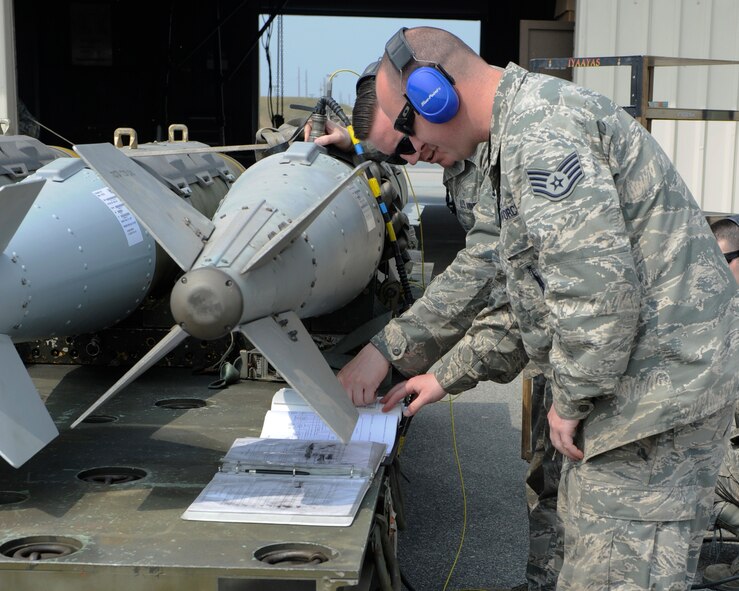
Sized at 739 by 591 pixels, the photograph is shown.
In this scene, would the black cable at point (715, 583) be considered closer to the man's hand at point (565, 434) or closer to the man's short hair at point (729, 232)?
the man's short hair at point (729, 232)

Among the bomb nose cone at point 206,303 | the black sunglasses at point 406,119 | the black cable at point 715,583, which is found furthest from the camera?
the black cable at point 715,583

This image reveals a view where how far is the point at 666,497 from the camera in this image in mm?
2303

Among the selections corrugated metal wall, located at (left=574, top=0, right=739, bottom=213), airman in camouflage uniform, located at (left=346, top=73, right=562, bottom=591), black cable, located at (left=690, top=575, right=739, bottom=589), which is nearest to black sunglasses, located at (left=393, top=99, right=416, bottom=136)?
airman in camouflage uniform, located at (left=346, top=73, right=562, bottom=591)

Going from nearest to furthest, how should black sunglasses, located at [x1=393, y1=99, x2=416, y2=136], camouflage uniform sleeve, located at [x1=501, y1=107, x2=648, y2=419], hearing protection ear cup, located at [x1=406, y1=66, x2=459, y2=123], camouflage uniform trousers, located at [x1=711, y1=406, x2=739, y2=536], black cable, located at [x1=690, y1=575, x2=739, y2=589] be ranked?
camouflage uniform sleeve, located at [x1=501, y1=107, x2=648, y2=419], hearing protection ear cup, located at [x1=406, y1=66, x2=459, y2=123], black sunglasses, located at [x1=393, y1=99, x2=416, y2=136], black cable, located at [x1=690, y1=575, x2=739, y2=589], camouflage uniform trousers, located at [x1=711, y1=406, x2=739, y2=536]

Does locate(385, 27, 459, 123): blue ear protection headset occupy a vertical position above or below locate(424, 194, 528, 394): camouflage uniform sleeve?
above

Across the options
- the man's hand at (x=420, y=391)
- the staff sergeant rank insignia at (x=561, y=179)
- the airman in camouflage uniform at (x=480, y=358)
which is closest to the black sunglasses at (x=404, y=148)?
the airman in camouflage uniform at (x=480, y=358)

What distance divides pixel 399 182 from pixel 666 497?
335cm

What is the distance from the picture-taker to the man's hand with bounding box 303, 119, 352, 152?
4.29 m

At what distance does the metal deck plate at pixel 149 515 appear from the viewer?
7.30 feet

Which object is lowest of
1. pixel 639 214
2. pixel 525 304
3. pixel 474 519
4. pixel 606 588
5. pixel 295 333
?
pixel 474 519

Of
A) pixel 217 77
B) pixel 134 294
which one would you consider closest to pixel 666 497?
pixel 134 294

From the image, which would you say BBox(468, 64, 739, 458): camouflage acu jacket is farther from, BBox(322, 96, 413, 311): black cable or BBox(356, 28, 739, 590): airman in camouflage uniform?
BBox(322, 96, 413, 311): black cable

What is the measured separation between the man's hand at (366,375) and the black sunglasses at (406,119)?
921 millimetres

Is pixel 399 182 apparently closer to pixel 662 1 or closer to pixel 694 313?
pixel 694 313
